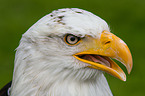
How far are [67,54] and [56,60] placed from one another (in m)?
0.12

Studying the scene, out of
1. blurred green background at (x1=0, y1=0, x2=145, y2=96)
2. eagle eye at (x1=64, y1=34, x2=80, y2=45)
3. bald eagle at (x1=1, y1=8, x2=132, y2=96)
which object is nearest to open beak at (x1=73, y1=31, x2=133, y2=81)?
bald eagle at (x1=1, y1=8, x2=132, y2=96)

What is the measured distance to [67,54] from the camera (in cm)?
294

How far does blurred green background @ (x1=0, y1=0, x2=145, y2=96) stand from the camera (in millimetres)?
6668

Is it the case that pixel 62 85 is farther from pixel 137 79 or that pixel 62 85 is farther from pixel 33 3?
pixel 33 3

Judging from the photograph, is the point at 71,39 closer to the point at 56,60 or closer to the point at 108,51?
the point at 56,60

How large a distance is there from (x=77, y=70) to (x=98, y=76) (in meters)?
0.29

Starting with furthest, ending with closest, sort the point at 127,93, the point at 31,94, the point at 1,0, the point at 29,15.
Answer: the point at 1,0 < the point at 29,15 < the point at 127,93 < the point at 31,94

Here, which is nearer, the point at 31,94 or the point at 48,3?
the point at 31,94

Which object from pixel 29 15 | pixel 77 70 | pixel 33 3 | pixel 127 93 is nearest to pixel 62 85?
pixel 77 70

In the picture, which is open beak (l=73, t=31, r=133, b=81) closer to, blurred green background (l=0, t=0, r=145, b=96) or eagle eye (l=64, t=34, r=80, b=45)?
eagle eye (l=64, t=34, r=80, b=45)

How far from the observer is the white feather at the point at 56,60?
2.88 m

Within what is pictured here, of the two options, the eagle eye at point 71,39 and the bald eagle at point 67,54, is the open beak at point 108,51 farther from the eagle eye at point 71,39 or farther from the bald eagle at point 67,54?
the eagle eye at point 71,39

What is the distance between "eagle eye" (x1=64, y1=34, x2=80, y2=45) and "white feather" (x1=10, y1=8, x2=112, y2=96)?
0.04 meters

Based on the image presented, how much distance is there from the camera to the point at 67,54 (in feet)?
9.66
